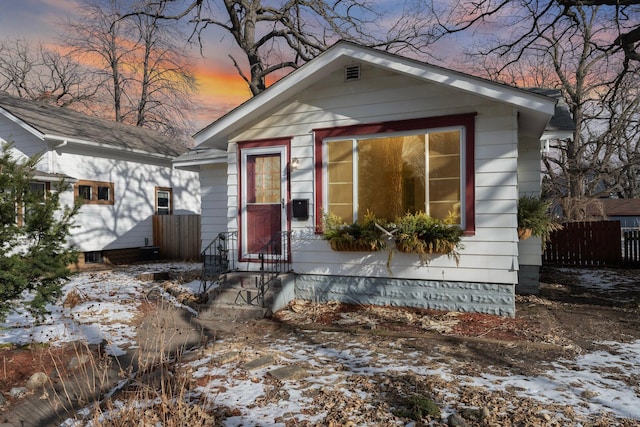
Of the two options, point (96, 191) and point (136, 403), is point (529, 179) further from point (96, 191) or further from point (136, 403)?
point (96, 191)

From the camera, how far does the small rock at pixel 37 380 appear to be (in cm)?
402

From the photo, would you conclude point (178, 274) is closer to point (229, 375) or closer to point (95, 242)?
point (95, 242)

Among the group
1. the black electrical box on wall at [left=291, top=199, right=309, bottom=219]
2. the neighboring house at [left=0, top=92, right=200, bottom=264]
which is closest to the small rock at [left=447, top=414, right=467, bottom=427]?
the black electrical box on wall at [left=291, top=199, right=309, bottom=219]

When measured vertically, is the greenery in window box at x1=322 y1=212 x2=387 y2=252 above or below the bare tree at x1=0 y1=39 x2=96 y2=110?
below

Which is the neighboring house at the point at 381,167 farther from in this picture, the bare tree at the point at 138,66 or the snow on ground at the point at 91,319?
the bare tree at the point at 138,66

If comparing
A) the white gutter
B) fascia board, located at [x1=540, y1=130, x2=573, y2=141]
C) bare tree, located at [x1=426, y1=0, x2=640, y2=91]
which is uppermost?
bare tree, located at [x1=426, y1=0, x2=640, y2=91]

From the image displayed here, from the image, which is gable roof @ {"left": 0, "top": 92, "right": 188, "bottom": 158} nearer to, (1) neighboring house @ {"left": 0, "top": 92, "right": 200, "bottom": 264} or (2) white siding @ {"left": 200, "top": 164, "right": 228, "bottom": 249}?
(1) neighboring house @ {"left": 0, "top": 92, "right": 200, "bottom": 264}

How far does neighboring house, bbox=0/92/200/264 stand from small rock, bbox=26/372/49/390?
25.4 feet

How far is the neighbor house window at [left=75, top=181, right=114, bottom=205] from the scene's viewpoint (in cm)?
1279

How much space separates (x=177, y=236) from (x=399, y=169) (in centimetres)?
1052

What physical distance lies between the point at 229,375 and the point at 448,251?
3.81 metres

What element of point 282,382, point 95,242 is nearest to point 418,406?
point 282,382

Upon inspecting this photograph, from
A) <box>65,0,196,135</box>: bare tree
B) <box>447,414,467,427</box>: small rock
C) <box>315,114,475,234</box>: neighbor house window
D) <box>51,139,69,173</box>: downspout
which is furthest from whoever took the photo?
<box>65,0,196,135</box>: bare tree

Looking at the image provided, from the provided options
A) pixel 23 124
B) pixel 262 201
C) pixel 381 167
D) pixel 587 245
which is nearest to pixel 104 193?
pixel 23 124
